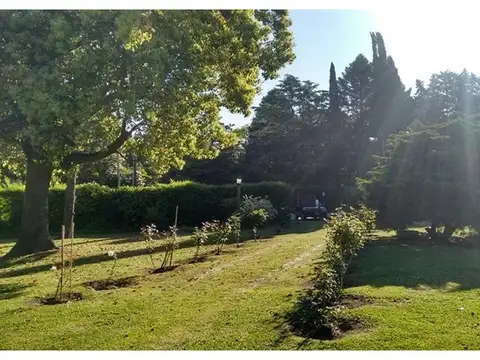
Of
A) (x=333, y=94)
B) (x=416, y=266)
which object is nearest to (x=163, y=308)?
(x=416, y=266)

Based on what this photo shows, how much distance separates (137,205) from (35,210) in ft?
32.9

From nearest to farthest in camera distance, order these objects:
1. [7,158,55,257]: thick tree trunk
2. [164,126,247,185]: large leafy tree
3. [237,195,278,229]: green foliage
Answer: [7,158,55,257]: thick tree trunk → [237,195,278,229]: green foliage → [164,126,247,185]: large leafy tree

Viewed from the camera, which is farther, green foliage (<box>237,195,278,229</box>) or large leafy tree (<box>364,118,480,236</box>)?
green foliage (<box>237,195,278,229</box>)

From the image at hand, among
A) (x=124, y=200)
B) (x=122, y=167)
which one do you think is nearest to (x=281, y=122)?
(x=122, y=167)

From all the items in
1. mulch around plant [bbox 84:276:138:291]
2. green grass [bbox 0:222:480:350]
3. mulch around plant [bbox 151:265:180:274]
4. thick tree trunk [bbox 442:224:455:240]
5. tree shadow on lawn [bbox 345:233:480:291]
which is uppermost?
thick tree trunk [bbox 442:224:455:240]

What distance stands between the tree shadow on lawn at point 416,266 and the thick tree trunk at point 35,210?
34.0ft

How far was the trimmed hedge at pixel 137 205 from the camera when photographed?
25808mm

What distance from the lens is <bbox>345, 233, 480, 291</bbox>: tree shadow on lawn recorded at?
9117 mm

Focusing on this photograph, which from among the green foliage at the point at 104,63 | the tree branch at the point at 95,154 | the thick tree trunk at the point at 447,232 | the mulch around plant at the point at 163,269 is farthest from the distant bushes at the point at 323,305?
the tree branch at the point at 95,154

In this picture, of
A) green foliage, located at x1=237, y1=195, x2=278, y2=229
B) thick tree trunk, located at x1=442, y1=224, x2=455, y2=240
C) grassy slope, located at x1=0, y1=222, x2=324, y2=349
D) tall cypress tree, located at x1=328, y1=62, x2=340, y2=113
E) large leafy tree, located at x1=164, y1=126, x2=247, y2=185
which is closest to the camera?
grassy slope, located at x1=0, y1=222, x2=324, y2=349

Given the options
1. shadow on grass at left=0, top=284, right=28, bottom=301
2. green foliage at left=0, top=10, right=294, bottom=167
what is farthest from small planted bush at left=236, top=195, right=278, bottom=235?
shadow on grass at left=0, top=284, right=28, bottom=301

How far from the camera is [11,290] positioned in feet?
31.7

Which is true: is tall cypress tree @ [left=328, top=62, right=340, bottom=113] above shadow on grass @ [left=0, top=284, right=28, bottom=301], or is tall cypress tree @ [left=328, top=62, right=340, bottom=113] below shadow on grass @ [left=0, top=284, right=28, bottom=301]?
above

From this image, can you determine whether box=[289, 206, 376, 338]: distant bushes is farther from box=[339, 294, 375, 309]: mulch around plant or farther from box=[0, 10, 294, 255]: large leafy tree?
box=[0, 10, 294, 255]: large leafy tree
